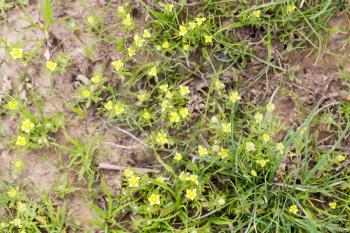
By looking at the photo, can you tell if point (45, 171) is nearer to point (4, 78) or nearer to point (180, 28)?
point (4, 78)

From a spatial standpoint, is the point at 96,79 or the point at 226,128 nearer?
the point at 226,128

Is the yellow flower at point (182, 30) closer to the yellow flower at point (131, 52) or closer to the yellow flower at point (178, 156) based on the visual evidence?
the yellow flower at point (131, 52)

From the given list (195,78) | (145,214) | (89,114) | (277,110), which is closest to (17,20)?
(89,114)

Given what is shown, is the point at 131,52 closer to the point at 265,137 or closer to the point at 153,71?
the point at 153,71

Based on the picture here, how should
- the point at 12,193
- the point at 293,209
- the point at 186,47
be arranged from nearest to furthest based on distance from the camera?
the point at 293,209 → the point at 12,193 → the point at 186,47

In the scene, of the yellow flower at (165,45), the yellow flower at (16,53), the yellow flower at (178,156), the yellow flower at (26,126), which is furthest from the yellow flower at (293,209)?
the yellow flower at (16,53)

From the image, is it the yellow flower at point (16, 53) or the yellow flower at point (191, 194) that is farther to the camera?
the yellow flower at point (16, 53)

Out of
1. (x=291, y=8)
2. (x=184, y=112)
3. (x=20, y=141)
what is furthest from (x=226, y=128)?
(x=20, y=141)

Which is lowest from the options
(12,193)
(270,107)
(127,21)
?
(12,193)

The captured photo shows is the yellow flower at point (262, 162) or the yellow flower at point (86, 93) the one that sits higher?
the yellow flower at point (86, 93)
